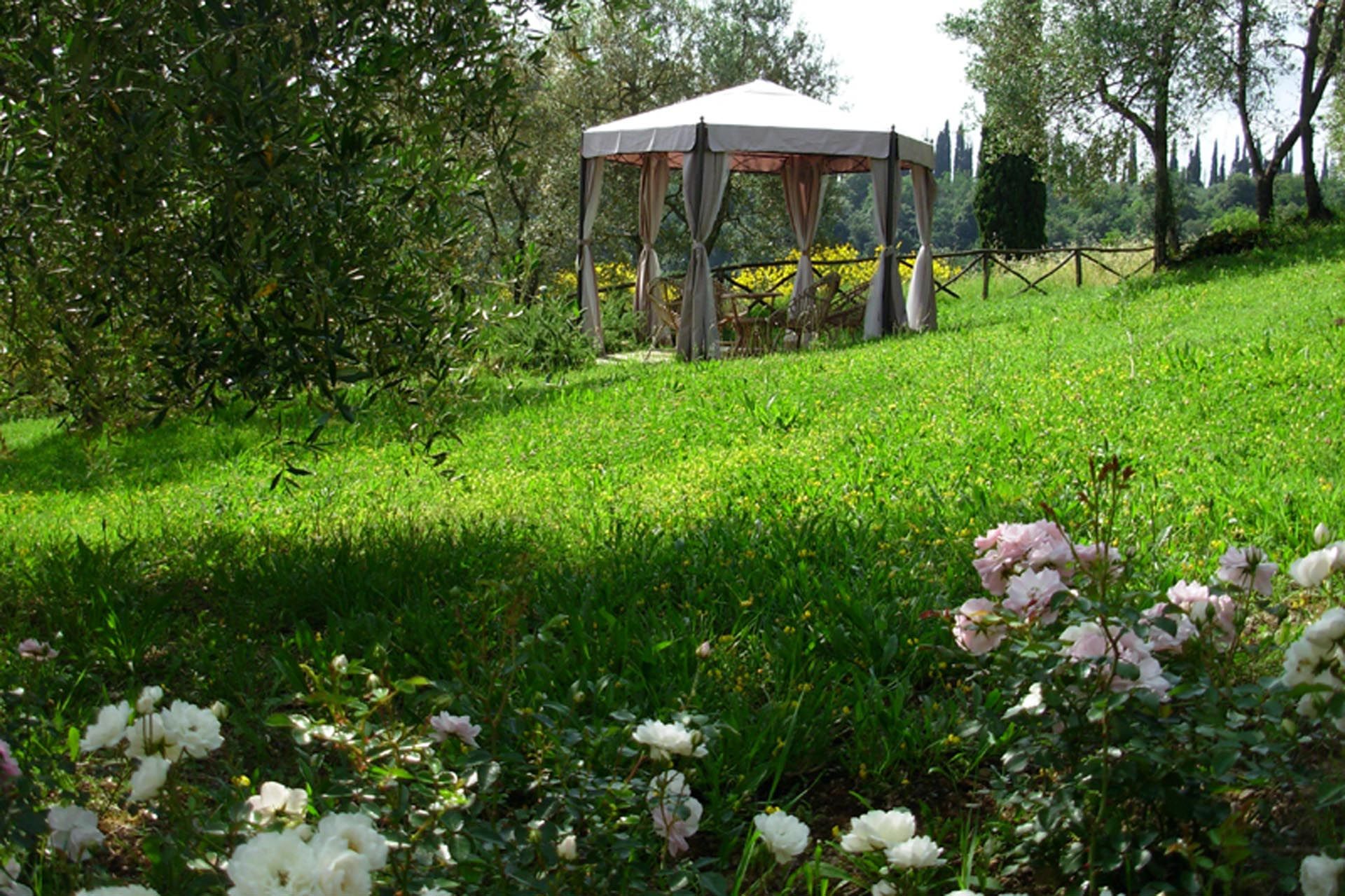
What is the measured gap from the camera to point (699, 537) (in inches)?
159

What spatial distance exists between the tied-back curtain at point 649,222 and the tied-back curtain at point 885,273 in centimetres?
276

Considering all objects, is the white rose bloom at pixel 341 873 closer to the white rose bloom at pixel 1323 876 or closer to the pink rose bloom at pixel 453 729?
the pink rose bloom at pixel 453 729

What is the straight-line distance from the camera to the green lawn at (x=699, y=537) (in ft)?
8.77

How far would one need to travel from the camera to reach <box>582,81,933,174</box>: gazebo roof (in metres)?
12.1

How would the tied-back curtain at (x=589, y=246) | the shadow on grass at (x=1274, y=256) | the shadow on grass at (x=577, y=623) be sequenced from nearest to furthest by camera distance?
the shadow on grass at (x=577, y=623), the tied-back curtain at (x=589, y=246), the shadow on grass at (x=1274, y=256)

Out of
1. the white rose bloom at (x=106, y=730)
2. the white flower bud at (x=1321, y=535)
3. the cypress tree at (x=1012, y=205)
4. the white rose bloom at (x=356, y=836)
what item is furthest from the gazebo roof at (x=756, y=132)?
the cypress tree at (x=1012, y=205)

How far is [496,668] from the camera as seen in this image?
2080 millimetres

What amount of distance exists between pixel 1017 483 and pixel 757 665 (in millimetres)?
2100

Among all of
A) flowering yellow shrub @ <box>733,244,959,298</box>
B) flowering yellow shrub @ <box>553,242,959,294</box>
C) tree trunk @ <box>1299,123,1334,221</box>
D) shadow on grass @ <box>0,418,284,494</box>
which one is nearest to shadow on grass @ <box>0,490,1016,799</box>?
shadow on grass @ <box>0,418,284,494</box>

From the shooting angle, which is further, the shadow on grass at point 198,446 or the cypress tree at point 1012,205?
the cypress tree at point 1012,205

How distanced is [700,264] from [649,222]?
273 centimetres

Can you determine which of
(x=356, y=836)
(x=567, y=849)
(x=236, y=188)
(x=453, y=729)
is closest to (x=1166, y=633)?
(x=567, y=849)

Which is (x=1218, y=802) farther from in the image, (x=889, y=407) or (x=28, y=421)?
(x=28, y=421)

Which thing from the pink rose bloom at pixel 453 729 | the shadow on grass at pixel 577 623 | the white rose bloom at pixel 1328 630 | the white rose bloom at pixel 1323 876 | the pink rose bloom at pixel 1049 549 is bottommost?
the shadow on grass at pixel 577 623
